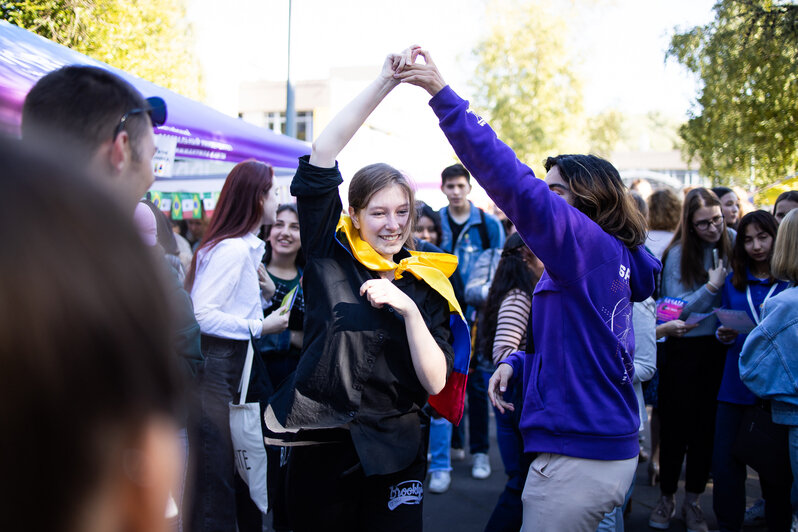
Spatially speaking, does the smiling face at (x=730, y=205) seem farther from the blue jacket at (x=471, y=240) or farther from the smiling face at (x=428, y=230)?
the smiling face at (x=428, y=230)

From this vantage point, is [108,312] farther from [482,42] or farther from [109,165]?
[482,42]

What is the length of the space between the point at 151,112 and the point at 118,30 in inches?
395

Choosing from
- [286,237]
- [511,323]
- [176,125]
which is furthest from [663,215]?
[176,125]

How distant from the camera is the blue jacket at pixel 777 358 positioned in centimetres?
326

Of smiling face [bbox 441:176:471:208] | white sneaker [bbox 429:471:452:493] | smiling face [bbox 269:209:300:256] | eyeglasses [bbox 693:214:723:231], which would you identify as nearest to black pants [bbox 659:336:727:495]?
eyeglasses [bbox 693:214:723:231]

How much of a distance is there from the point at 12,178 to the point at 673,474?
481 cm

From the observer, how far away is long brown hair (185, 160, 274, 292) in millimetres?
3461

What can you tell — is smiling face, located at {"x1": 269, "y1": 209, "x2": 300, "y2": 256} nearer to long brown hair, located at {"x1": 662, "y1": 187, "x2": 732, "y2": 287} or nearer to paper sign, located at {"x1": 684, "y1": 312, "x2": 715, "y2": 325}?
paper sign, located at {"x1": 684, "y1": 312, "x2": 715, "y2": 325}

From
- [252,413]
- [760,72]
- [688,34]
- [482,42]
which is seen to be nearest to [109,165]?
[252,413]

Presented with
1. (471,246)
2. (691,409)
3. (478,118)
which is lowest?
(691,409)

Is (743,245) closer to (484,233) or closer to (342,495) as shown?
(484,233)

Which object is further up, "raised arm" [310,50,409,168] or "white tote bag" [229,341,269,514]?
"raised arm" [310,50,409,168]

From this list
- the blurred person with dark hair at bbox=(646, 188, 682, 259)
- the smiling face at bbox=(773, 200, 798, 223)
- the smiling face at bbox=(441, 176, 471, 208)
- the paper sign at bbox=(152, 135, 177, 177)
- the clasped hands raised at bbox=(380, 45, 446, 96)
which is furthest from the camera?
the smiling face at bbox=(441, 176, 471, 208)

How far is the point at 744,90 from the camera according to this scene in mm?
9906
